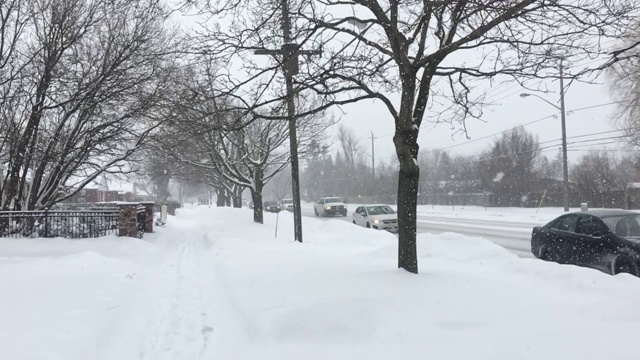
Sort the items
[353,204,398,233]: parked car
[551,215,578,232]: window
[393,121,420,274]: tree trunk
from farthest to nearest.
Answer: [353,204,398,233]: parked car → [551,215,578,232]: window → [393,121,420,274]: tree trunk

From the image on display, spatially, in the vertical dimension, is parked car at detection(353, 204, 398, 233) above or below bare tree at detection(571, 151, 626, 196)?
below

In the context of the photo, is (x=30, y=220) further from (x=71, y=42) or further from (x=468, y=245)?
(x=468, y=245)

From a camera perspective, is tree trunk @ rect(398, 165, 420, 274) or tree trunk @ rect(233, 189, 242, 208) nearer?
tree trunk @ rect(398, 165, 420, 274)

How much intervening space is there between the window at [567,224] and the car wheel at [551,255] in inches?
19.8

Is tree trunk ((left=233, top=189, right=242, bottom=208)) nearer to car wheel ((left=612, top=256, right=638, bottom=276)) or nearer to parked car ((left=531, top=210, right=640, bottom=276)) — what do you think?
parked car ((left=531, top=210, right=640, bottom=276))

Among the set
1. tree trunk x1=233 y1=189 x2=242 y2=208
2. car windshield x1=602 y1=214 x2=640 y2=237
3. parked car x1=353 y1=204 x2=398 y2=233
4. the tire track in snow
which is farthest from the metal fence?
tree trunk x1=233 y1=189 x2=242 y2=208

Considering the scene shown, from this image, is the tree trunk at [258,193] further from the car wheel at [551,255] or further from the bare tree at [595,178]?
the bare tree at [595,178]

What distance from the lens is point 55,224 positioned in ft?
46.0

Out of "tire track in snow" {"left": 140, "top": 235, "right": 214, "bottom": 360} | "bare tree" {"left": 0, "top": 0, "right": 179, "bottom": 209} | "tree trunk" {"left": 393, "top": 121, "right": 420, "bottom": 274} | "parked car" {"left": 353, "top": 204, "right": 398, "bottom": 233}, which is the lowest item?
"tire track in snow" {"left": 140, "top": 235, "right": 214, "bottom": 360}

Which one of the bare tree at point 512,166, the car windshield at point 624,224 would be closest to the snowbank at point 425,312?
the car windshield at point 624,224

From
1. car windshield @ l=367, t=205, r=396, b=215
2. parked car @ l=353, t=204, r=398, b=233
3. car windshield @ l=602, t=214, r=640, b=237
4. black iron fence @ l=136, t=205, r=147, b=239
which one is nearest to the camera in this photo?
car windshield @ l=602, t=214, r=640, b=237

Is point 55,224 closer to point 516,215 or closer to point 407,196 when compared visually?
point 407,196

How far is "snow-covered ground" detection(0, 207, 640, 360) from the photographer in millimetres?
4768

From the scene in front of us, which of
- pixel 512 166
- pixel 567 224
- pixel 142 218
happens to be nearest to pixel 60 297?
pixel 567 224
